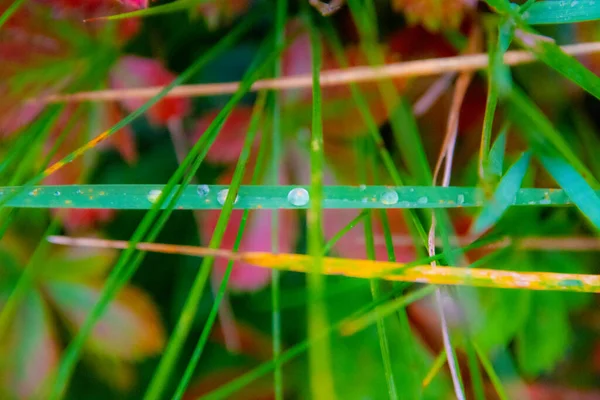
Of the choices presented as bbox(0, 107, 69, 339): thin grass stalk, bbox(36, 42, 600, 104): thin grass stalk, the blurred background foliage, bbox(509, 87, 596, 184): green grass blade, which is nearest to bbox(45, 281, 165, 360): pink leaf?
the blurred background foliage

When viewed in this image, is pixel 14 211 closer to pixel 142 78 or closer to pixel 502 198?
pixel 142 78

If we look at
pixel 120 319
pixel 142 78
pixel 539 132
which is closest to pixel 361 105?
pixel 539 132

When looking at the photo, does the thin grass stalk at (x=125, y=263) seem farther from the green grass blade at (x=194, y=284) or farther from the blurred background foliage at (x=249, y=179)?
the blurred background foliage at (x=249, y=179)

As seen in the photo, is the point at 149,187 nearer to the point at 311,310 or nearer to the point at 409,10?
the point at 311,310

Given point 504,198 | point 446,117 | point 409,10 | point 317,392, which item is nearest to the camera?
point 317,392

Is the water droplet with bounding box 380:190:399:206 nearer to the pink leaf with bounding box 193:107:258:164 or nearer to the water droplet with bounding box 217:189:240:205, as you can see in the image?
the water droplet with bounding box 217:189:240:205

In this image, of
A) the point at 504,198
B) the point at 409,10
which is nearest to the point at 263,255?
the point at 504,198
